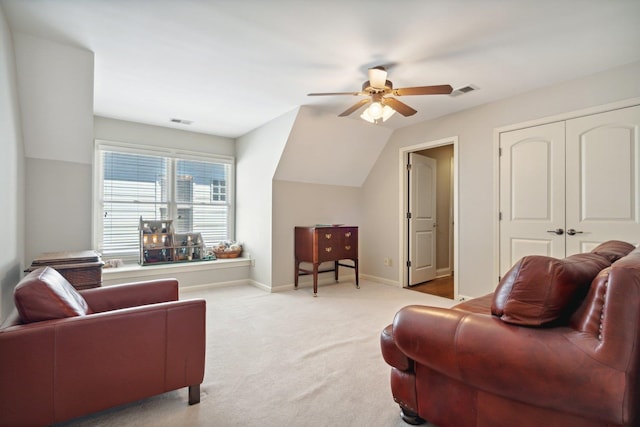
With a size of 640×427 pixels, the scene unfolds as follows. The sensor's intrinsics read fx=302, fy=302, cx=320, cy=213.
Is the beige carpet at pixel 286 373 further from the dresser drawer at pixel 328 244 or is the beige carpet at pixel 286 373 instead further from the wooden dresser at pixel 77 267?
the wooden dresser at pixel 77 267

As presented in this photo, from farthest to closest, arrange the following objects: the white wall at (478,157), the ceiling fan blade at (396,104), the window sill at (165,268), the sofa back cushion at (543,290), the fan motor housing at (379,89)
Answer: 1. the window sill at (165,268)
2. the white wall at (478,157)
3. the ceiling fan blade at (396,104)
4. the fan motor housing at (379,89)
5. the sofa back cushion at (543,290)

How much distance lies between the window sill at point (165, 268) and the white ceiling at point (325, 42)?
2.08m

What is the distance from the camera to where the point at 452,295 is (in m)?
4.11

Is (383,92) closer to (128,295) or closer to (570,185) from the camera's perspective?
(570,185)

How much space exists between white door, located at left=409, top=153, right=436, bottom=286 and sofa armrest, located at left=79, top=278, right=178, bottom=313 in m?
3.49

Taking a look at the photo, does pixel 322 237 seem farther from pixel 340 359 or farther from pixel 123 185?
A: pixel 123 185

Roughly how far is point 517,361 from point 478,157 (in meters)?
3.11

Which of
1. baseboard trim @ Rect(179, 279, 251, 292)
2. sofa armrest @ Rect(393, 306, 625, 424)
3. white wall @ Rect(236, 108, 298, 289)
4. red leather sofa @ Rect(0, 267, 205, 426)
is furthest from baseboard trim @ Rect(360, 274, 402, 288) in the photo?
red leather sofa @ Rect(0, 267, 205, 426)

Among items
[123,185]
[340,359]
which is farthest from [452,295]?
[123,185]

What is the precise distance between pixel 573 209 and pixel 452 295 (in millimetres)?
1763

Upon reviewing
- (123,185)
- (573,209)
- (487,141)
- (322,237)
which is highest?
(487,141)

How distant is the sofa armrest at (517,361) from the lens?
3.21 feet

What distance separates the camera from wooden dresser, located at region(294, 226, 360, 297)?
4.09 m

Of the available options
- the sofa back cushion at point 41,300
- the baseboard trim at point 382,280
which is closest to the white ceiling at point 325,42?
the sofa back cushion at point 41,300
